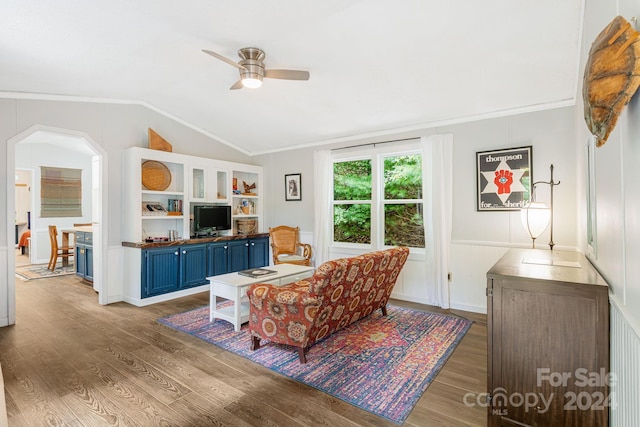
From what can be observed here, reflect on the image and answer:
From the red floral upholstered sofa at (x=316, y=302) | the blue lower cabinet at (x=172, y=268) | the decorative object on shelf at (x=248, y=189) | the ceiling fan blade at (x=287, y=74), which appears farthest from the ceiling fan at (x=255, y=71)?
the decorative object on shelf at (x=248, y=189)

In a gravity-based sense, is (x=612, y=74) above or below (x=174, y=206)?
above

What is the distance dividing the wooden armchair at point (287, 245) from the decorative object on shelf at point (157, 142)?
2.12m

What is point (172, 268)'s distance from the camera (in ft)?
15.2

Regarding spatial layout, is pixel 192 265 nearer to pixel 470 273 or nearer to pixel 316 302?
pixel 316 302

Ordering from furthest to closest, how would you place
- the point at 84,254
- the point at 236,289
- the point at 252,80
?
the point at 84,254 → the point at 236,289 → the point at 252,80

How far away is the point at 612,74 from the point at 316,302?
2104mm

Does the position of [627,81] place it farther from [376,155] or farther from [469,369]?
[376,155]

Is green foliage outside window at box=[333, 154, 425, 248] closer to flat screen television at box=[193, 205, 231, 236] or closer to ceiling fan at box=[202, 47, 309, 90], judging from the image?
flat screen television at box=[193, 205, 231, 236]

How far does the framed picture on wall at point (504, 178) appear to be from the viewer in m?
3.66

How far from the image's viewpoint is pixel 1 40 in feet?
8.55

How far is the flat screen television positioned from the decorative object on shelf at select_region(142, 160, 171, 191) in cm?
59

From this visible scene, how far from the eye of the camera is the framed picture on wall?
3660 mm

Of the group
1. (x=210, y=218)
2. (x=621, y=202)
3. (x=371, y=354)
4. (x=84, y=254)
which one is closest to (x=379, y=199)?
(x=371, y=354)

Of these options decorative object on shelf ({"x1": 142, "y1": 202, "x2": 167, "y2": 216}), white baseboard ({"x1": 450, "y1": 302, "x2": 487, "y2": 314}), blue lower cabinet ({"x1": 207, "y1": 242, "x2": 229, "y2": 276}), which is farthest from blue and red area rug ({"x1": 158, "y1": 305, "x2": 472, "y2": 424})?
decorative object on shelf ({"x1": 142, "y1": 202, "x2": 167, "y2": 216})
